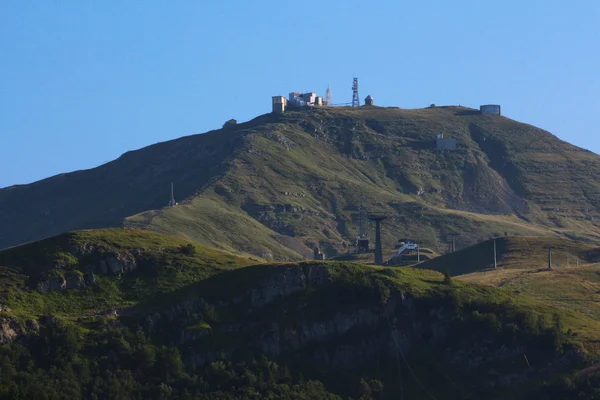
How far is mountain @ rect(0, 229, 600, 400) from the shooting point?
506 feet

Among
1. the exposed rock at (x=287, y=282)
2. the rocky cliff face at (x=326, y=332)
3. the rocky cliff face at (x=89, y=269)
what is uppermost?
the rocky cliff face at (x=89, y=269)

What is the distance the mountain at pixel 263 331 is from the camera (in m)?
154

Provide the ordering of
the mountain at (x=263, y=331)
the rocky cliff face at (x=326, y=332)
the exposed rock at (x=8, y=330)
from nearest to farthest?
1. the exposed rock at (x=8, y=330)
2. the mountain at (x=263, y=331)
3. the rocky cliff face at (x=326, y=332)

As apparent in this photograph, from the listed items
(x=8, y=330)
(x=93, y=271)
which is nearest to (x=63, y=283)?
(x=93, y=271)

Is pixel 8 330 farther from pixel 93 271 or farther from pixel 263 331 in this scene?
pixel 263 331

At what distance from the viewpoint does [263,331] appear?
545ft

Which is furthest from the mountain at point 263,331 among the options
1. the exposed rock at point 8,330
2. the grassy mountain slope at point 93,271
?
the grassy mountain slope at point 93,271

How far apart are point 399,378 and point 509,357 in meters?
14.2

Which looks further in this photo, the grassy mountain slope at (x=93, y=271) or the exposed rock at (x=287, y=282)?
the exposed rock at (x=287, y=282)

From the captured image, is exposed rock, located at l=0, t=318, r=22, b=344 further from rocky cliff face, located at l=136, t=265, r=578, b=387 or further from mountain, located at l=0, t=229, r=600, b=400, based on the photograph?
rocky cliff face, located at l=136, t=265, r=578, b=387

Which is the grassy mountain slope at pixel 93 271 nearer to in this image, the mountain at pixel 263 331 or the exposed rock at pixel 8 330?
the mountain at pixel 263 331

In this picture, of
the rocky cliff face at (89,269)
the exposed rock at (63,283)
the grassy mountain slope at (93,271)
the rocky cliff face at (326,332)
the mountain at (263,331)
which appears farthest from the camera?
the rocky cliff face at (89,269)

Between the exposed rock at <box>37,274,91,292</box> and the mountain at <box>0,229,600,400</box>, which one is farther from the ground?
the exposed rock at <box>37,274,91,292</box>

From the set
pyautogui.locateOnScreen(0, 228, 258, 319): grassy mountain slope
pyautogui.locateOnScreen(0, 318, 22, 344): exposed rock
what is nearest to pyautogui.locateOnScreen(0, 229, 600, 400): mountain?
pyautogui.locateOnScreen(0, 318, 22, 344): exposed rock
